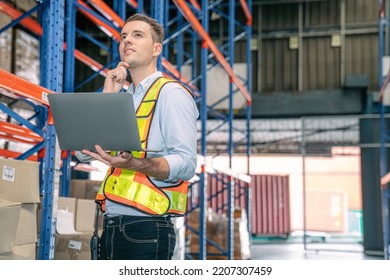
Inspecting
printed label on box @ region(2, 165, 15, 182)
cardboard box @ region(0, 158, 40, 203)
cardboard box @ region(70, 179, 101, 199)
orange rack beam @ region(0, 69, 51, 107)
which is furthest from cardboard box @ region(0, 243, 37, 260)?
cardboard box @ region(70, 179, 101, 199)

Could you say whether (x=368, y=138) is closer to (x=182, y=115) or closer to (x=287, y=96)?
(x=287, y=96)

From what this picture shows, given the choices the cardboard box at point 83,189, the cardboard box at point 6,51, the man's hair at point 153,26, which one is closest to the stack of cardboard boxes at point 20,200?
the man's hair at point 153,26

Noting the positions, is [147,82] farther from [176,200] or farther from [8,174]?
[8,174]

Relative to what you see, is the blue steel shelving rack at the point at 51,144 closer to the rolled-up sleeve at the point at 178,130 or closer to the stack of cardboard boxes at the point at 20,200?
the stack of cardboard boxes at the point at 20,200

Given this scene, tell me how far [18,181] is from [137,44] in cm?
177

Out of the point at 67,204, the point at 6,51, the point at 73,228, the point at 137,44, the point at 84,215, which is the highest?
the point at 6,51

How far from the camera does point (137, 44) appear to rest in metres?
2.41

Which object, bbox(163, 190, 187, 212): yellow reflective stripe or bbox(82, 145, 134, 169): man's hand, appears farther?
bbox(163, 190, 187, 212): yellow reflective stripe

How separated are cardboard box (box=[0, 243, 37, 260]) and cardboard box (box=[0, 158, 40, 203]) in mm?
307

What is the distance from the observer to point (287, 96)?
16.3 meters

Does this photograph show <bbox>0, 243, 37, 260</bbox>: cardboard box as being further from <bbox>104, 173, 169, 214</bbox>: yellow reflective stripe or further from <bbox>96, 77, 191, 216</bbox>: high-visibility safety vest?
<bbox>104, 173, 169, 214</bbox>: yellow reflective stripe

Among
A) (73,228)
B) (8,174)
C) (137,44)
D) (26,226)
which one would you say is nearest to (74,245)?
(73,228)

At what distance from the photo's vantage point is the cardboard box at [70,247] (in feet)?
16.0

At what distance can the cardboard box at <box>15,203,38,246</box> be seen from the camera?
370 centimetres
